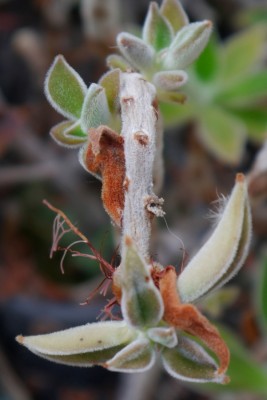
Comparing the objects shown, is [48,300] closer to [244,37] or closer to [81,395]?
[81,395]

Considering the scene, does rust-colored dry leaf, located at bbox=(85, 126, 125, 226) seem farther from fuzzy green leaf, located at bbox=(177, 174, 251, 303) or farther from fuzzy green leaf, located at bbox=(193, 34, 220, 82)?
fuzzy green leaf, located at bbox=(193, 34, 220, 82)


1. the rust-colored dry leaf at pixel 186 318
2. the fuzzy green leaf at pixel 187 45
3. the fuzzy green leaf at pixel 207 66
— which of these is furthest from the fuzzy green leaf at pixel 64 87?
the fuzzy green leaf at pixel 207 66

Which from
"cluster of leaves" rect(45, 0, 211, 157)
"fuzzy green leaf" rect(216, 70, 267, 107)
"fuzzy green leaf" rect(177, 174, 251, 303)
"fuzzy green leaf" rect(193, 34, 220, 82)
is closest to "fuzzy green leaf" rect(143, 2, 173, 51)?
"cluster of leaves" rect(45, 0, 211, 157)

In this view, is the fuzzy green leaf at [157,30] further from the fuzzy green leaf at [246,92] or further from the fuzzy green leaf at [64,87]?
the fuzzy green leaf at [246,92]

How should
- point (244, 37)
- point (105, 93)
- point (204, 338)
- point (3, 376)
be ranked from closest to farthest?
point (204, 338), point (105, 93), point (244, 37), point (3, 376)

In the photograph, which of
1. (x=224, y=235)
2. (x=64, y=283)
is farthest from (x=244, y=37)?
(x=224, y=235)

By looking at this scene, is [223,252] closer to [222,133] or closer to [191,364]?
[191,364]

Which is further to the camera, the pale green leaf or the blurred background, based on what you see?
the blurred background
